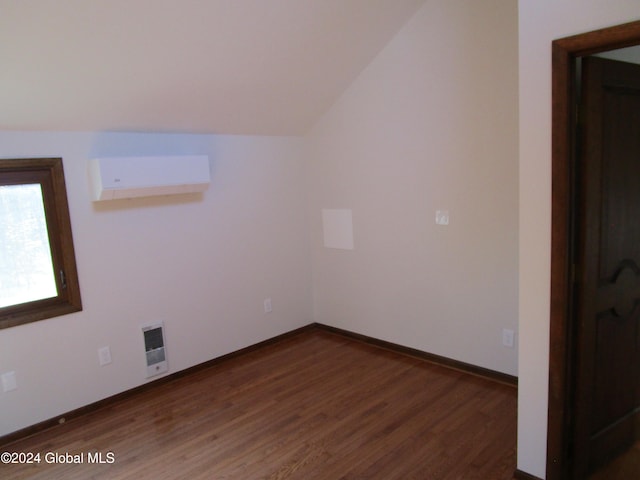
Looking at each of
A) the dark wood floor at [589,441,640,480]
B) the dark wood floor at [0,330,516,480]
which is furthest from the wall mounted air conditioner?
the dark wood floor at [589,441,640,480]

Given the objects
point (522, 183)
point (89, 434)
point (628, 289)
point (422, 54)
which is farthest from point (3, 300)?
point (628, 289)

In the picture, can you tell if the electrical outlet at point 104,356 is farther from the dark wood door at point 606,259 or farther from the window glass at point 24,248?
the dark wood door at point 606,259

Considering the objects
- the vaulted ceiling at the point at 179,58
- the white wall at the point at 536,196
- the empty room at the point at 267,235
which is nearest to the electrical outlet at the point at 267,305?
the empty room at the point at 267,235

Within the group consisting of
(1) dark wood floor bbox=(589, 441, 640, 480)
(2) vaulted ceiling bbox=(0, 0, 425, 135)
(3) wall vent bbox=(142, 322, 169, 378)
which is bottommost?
(1) dark wood floor bbox=(589, 441, 640, 480)

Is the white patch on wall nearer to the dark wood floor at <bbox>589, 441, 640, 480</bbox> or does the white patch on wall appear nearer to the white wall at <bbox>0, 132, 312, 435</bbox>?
the white wall at <bbox>0, 132, 312, 435</bbox>

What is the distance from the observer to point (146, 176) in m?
3.13

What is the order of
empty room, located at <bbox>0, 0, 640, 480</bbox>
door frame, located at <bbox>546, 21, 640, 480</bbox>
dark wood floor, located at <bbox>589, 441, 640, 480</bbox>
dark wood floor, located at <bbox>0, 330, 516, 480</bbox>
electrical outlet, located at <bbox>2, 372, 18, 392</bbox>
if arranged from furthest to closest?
electrical outlet, located at <bbox>2, 372, 18, 392</bbox> < dark wood floor, located at <bbox>0, 330, 516, 480</bbox> < empty room, located at <bbox>0, 0, 640, 480</bbox> < dark wood floor, located at <bbox>589, 441, 640, 480</bbox> < door frame, located at <bbox>546, 21, 640, 480</bbox>

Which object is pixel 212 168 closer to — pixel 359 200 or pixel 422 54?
pixel 359 200

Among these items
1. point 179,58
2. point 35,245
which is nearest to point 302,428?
point 35,245

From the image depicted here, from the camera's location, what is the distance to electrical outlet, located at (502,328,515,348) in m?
3.13

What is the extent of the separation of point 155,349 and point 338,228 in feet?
6.23

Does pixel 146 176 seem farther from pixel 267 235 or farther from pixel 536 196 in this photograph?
pixel 536 196

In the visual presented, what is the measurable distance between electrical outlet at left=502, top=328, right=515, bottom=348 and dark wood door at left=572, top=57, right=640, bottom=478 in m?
0.82

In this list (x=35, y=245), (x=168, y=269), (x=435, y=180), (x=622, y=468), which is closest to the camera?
(x=622, y=468)
